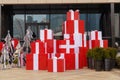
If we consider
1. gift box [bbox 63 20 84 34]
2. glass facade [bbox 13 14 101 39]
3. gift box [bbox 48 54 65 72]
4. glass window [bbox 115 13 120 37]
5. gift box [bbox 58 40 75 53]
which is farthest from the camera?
glass facade [bbox 13 14 101 39]

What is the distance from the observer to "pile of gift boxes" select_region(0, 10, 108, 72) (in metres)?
16.5

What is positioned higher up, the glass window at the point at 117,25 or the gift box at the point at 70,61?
the glass window at the point at 117,25

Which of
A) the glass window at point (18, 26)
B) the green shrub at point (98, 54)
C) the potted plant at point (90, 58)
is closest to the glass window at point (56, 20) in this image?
the glass window at point (18, 26)

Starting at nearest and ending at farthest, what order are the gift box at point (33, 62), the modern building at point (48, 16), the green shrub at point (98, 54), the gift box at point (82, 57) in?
1. the green shrub at point (98, 54)
2. the gift box at point (33, 62)
3. the gift box at point (82, 57)
4. the modern building at point (48, 16)

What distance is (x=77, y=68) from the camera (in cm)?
1781

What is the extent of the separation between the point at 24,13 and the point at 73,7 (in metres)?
4.19

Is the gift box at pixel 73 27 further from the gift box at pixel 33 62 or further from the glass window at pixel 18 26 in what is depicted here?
the glass window at pixel 18 26

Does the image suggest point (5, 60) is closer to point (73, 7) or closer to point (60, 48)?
point (60, 48)

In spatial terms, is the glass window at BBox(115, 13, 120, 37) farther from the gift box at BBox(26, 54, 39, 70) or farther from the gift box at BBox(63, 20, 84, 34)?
the gift box at BBox(26, 54, 39, 70)

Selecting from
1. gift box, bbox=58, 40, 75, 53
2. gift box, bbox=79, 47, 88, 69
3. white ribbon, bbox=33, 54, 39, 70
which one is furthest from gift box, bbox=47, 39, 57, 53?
gift box, bbox=79, 47, 88, 69

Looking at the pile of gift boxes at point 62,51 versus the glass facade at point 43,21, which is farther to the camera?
the glass facade at point 43,21

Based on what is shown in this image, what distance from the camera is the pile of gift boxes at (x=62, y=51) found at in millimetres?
16500

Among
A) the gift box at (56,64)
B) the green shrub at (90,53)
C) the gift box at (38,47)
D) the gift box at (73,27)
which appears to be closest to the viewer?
the gift box at (56,64)

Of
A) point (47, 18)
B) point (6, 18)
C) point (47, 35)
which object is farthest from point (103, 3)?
point (47, 35)
